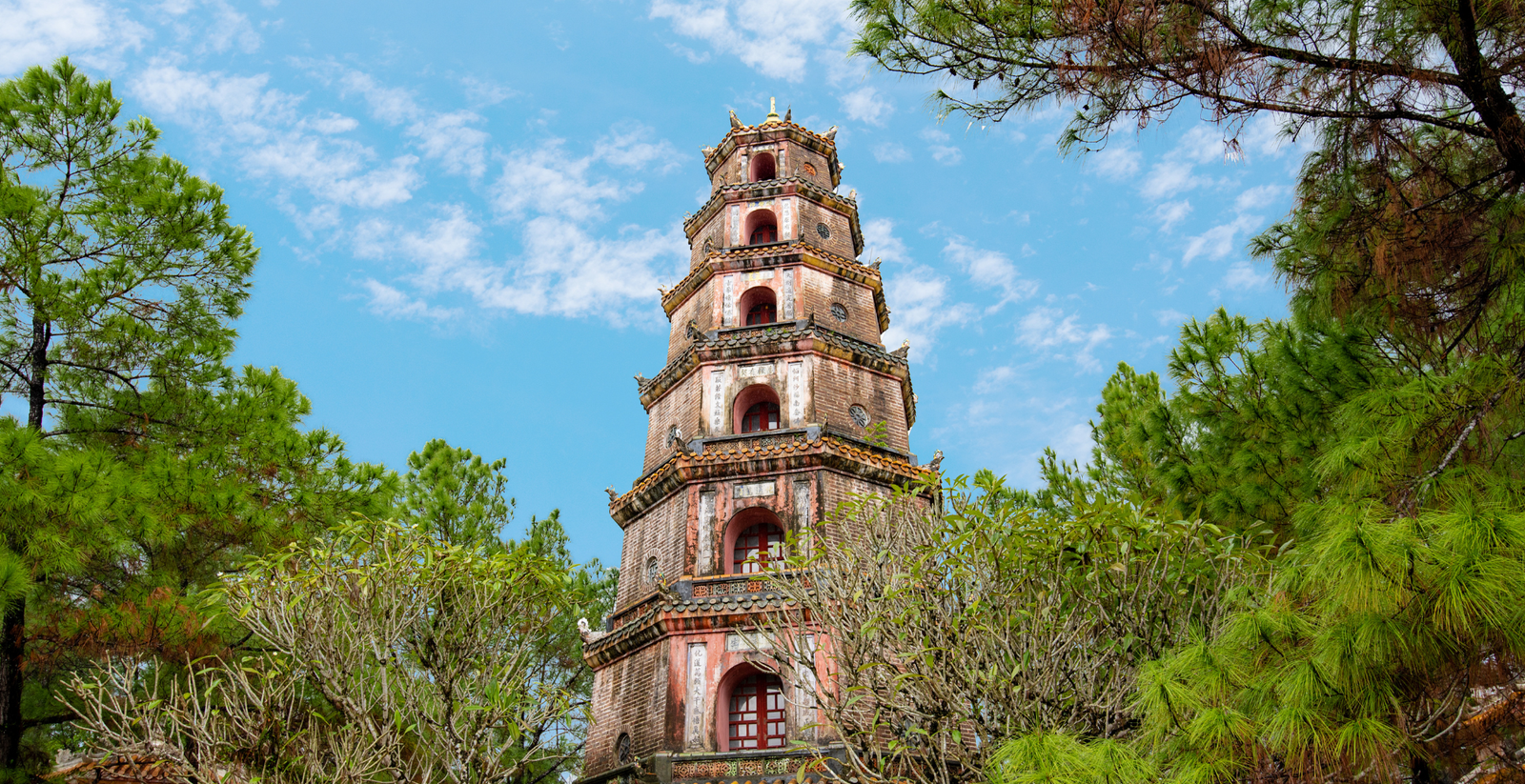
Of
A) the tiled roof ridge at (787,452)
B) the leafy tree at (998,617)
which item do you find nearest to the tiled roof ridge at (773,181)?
the tiled roof ridge at (787,452)

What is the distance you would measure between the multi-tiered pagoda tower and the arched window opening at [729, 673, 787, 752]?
20 mm

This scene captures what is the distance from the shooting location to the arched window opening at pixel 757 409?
59.3 ft

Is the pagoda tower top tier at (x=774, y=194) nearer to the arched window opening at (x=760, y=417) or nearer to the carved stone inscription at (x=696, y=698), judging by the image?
the arched window opening at (x=760, y=417)

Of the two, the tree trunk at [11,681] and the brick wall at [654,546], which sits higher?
the brick wall at [654,546]

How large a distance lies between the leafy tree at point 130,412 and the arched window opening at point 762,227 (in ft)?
33.9

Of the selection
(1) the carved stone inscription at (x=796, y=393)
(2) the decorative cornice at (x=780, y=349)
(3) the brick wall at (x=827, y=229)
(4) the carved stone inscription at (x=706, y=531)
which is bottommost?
(4) the carved stone inscription at (x=706, y=531)

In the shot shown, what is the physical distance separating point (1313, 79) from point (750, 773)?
1103 cm

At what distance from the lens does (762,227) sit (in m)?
21.4

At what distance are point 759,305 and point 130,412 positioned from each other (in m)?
11.3

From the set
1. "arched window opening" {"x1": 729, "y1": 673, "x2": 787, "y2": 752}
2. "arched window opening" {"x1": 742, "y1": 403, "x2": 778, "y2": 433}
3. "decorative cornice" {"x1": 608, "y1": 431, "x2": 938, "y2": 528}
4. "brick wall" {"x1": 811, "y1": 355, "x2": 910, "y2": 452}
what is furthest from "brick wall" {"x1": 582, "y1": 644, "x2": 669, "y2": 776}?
"brick wall" {"x1": 811, "y1": 355, "x2": 910, "y2": 452}

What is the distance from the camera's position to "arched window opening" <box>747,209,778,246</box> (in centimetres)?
2103

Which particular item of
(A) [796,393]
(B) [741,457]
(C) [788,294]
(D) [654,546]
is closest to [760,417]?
(A) [796,393]

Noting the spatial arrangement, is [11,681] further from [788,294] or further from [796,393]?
[788,294]

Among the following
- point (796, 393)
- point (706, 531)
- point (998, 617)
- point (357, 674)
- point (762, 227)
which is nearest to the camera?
point (998, 617)
